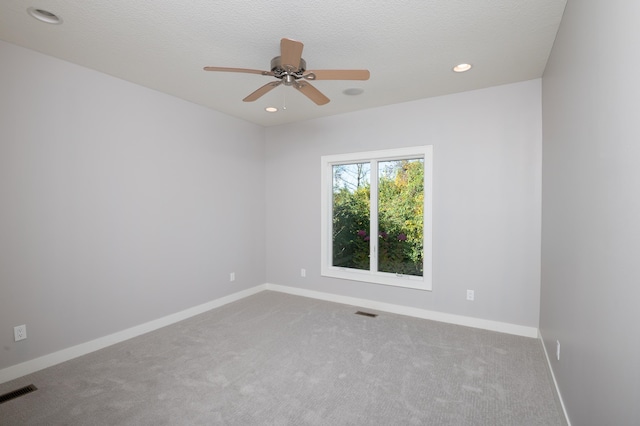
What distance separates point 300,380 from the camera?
95.3 inches

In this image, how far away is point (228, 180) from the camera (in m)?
4.43

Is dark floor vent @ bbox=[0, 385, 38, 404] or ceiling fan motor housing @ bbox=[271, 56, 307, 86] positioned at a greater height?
ceiling fan motor housing @ bbox=[271, 56, 307, 86]

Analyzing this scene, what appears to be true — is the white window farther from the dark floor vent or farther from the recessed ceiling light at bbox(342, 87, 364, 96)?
the dark floor vent

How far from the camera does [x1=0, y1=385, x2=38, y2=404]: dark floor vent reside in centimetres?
218

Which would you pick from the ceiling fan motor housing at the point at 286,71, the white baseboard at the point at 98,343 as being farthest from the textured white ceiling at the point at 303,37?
the white baseboard at the point at 98,343

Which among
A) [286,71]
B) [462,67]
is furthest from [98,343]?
[462,67]

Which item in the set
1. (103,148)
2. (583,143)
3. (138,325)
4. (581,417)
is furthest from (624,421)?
(103,148)

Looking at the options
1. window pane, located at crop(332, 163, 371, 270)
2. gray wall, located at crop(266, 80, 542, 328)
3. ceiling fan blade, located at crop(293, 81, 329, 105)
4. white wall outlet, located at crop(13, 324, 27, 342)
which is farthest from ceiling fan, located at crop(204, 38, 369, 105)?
white wall outlet, located at crop(13, 324, 27, 342)

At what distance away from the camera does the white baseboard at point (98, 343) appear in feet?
8.11

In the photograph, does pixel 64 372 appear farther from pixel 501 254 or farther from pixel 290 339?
pixel 501 254

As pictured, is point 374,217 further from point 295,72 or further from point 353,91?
point 295,72

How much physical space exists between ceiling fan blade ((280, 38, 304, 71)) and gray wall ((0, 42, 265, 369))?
6.88ft

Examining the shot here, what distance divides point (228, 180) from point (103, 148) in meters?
1.62

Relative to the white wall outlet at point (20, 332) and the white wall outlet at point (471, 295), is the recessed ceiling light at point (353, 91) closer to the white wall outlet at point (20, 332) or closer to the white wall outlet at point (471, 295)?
the white wall outlet at point (471, 295)
